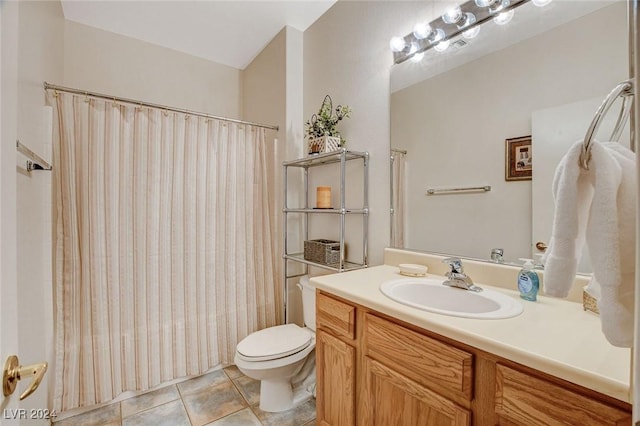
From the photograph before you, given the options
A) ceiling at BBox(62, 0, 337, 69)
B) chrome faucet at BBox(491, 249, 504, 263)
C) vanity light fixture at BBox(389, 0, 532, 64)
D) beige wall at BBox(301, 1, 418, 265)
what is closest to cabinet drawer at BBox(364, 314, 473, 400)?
chrome faucet at BBox(491, 249, 504, 263)

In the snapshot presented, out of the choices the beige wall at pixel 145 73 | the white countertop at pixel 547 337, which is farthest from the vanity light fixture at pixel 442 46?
the beige wall at pixel 145 73

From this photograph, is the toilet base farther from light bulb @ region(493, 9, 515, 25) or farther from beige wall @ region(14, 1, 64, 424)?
light bulb @ region(493, 9, 515, 25)

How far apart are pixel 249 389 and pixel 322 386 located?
85cm

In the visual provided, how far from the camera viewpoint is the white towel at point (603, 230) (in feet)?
1.50

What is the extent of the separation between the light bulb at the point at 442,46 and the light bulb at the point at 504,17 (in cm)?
21

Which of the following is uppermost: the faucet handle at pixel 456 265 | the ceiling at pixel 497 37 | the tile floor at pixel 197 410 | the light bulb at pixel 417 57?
the light bulb at pixel 417 57

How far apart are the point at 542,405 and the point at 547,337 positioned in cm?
17

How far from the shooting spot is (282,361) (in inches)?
60.6

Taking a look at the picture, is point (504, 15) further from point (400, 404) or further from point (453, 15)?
point (400, 404)

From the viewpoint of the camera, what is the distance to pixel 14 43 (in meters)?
0.55

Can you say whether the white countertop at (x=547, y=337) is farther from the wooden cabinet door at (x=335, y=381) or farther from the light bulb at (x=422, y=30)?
the light bulb at (x=422, y=30)

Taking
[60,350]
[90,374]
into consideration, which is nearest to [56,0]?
[60,350]

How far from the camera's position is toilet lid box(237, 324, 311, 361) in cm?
153

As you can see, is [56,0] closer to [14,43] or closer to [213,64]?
[213,64]
